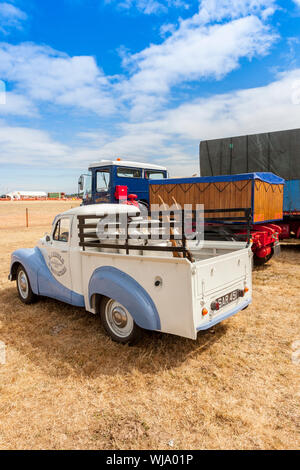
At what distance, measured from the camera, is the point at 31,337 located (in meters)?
4.12

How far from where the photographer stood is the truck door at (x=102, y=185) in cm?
1136

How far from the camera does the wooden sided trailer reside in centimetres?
729

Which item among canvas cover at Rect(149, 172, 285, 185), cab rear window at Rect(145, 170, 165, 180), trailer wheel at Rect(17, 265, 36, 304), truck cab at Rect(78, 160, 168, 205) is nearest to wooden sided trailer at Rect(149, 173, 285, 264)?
canvas cover at Rect(149, 172, 285, 185)

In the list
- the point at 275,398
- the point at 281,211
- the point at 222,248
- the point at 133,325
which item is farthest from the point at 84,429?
the point at 281,211

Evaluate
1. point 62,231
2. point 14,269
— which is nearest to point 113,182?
point 14,269

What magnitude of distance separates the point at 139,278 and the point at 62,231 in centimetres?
189

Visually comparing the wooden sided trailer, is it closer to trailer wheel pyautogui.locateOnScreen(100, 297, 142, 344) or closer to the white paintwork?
the white paintwork

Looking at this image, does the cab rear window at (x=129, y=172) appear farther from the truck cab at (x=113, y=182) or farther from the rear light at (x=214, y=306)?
the rear light at (x=214, y=306)

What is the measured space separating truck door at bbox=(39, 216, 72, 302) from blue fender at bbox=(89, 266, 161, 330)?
0.85 meters

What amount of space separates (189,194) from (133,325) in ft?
17.7

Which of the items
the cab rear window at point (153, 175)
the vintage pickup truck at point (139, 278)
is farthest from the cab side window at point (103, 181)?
the vintage pickup truck at point (139, 278)

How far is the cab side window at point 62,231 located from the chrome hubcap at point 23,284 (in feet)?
3.81

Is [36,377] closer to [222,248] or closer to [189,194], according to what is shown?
[222,248]

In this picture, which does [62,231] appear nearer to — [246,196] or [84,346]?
[84,346]
